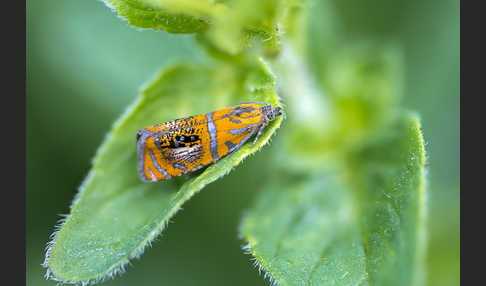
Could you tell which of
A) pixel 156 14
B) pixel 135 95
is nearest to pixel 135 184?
pixel 156 14

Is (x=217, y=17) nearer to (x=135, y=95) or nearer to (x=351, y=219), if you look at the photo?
(x=351, y=219)

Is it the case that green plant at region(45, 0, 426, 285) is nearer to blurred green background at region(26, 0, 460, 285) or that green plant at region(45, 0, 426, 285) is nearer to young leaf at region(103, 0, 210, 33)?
young leaf at region(103, 0, 210, 33)

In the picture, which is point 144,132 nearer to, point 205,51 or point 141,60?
point 205,51

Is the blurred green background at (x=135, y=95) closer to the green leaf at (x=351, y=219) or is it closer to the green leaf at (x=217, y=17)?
the green leaf at (x=351, y=219)

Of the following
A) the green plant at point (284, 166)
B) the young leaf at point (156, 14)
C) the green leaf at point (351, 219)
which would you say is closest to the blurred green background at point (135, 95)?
the green plant at point (284, 166)

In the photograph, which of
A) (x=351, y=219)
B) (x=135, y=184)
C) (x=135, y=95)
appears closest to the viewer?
(x=135, y=184)

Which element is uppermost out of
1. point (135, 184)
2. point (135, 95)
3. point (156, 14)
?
point (156, 14)

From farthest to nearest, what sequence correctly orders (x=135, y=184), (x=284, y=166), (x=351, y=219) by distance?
(x=284, y=166) → (x=351, y=219) → (x=135, y=184)
